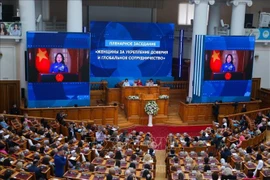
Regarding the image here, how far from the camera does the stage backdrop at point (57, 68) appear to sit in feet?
64.2

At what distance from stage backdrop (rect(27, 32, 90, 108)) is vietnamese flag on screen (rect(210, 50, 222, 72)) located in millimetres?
6918

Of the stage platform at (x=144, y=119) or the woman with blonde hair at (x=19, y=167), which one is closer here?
the woman with blonde hair at (x=19, y=167)

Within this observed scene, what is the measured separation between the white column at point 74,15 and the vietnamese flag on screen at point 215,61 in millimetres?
7573

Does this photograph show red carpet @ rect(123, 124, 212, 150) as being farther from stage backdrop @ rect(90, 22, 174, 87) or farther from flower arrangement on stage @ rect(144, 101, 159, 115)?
stage backdrop @ rect(90, 22, 174, 87)

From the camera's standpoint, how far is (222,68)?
22047 mm

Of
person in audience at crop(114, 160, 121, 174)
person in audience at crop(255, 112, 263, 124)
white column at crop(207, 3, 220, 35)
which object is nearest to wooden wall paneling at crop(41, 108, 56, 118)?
person in audience at crop(114, 160, 121, 174)

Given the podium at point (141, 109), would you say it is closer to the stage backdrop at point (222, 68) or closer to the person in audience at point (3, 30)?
the stage backdrop at point (222, 68)

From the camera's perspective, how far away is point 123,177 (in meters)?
11.5

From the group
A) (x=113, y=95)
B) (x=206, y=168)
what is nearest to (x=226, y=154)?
(x=206, y=168)

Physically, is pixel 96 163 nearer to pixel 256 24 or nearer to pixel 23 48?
pixel 23 48

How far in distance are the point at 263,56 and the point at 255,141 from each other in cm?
1164

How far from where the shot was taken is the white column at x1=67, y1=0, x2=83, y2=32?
70.4ft

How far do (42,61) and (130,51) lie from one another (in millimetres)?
8374

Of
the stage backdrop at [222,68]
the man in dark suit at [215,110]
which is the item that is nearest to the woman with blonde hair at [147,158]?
the man in dark suit at [215,110]
